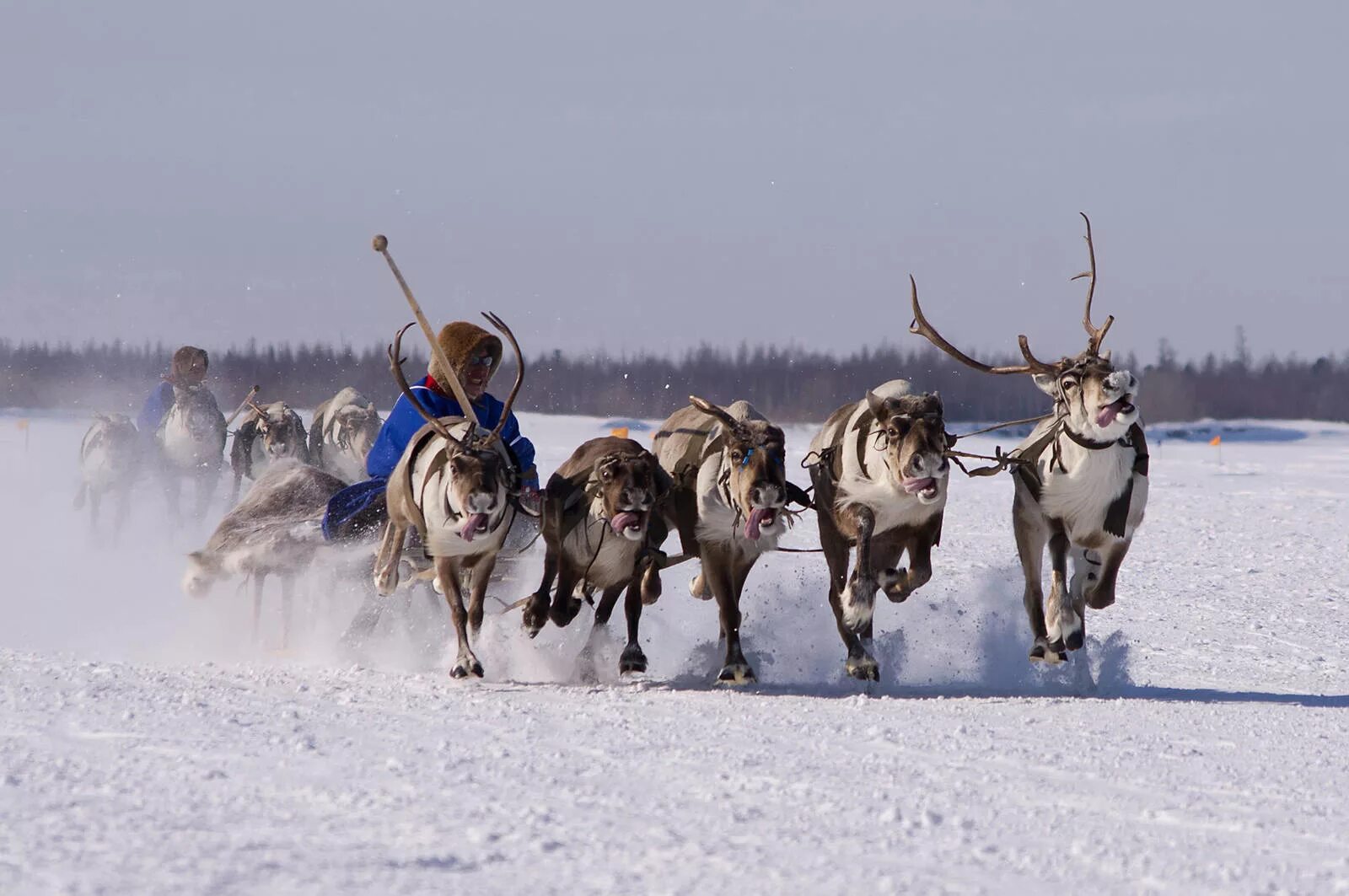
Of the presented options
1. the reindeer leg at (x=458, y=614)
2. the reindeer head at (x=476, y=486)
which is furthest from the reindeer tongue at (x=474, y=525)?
the reindeer leg at (x=458, y=614)

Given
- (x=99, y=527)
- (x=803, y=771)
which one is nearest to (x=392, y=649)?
(x=803, y=771)

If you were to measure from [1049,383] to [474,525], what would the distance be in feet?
9.77

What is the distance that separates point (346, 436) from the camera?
47.3 feet

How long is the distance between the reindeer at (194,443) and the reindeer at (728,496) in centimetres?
764

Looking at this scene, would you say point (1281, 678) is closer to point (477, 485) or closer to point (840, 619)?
point (840, 619)

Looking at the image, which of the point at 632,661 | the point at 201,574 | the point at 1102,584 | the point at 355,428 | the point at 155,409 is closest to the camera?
the point at 632,661

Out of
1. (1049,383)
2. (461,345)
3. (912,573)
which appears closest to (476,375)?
(461,345)

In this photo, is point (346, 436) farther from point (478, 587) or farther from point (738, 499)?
point (738, 499)

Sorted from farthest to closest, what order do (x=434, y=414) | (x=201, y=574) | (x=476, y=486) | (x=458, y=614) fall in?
(x=201, y=574) < (x=434, y=414) < (x=458, y=614) < (x=476, y=486)

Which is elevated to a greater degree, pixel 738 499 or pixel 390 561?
pixel 738 499

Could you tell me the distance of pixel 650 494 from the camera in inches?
327

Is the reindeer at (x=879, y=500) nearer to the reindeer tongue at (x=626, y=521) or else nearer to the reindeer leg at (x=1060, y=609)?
the reindeer leg at (x=1060, y=609)

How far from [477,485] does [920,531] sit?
2131 mm

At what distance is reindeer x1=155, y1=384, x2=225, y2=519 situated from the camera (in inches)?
624
